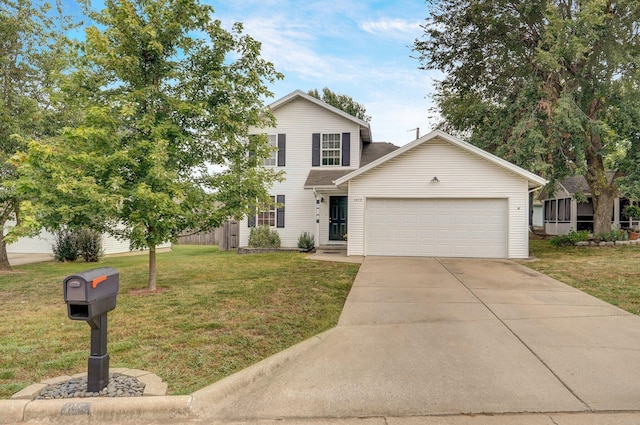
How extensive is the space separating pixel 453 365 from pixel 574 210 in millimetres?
24364

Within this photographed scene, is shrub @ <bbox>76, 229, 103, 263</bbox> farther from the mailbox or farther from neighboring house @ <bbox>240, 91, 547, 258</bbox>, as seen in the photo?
the mailbox

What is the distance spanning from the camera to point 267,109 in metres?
8.69

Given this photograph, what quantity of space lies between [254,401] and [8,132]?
1122 cm

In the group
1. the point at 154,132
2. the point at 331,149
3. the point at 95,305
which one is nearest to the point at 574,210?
the point at 331,149

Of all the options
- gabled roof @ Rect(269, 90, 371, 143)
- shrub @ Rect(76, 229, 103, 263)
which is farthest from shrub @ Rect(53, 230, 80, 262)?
gabled roof @ Rect(269, 90, 371, 143)

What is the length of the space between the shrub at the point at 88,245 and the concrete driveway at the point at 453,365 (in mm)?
11559

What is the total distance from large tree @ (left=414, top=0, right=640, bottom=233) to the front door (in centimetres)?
686

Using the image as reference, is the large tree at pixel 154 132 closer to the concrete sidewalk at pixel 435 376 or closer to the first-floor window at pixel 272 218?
the concrete sidewalk at pixel 435 376

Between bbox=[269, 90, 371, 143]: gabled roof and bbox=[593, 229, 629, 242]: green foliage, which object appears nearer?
bbox=[269, 90, 371, 143]: gabled roof

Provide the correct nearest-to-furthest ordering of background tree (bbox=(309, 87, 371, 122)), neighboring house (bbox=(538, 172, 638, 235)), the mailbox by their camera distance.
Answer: the mailbox < neighboring house (bbox=(538, 172, 638, 235)) < background tree (bbox=(309, 87, 371, 122))

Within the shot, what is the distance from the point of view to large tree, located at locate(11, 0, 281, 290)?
21.7ft

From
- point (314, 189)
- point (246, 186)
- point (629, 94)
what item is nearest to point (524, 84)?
point (629, 94)

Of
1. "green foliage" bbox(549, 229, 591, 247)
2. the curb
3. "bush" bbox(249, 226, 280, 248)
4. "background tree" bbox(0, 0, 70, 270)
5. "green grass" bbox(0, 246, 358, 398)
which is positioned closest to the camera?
the curb

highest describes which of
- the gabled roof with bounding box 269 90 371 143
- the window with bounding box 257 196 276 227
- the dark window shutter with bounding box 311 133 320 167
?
the gabled roof with bounding box 269 90 371 143
